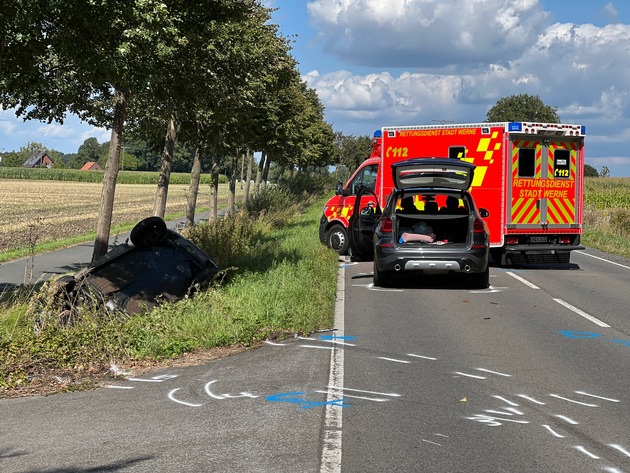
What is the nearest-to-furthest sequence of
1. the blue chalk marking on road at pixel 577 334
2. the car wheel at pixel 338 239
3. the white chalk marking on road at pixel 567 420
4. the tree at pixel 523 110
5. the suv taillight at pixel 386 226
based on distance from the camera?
1. the white chalk marking on road at pixel 567 420
2. the blue chalk marking on road at pixel 577 334
3. the suv taillight at pixel 386 226
4. the car wheel at pixel 338 239
5. the tree at pixel 523 110

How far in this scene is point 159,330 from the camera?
9.15 meters

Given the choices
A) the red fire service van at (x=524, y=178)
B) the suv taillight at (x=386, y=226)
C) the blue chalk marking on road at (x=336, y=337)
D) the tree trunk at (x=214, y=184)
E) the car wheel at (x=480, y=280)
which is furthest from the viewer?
the tree trunk at (x=214, y=184)

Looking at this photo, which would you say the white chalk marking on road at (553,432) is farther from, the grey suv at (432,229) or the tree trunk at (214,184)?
the tree trunk at (214,184)

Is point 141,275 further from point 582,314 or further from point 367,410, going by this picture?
point 582,314

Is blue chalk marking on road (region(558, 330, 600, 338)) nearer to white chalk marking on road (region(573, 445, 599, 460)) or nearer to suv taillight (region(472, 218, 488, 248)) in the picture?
suv taillight (region(472, 218, 488, 248))

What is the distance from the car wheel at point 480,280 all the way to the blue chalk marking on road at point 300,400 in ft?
27.0

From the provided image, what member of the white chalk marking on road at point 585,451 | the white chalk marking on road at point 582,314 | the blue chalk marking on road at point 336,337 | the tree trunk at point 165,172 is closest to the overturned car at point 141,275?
the blue chalk marking on road at point 336,337

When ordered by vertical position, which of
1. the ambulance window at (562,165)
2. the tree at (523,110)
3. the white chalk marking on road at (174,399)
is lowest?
the white chalk marking on road at (174,399)

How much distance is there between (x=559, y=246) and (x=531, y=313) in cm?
686

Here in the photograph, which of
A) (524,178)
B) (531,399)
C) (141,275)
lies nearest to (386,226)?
(141,275)

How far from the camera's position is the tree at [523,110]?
12331 centimetres

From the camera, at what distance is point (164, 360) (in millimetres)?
8477

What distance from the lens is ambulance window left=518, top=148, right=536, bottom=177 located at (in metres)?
18.1

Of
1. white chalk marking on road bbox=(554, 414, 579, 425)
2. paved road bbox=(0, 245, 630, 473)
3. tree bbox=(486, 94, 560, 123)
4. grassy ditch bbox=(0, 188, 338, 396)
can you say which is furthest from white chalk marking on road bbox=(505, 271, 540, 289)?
tree bbox=(486, 94, 560, 123)
